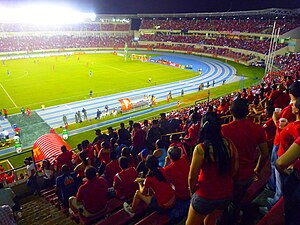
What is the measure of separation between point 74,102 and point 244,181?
83.3ft

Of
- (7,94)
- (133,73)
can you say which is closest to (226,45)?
(133,73)

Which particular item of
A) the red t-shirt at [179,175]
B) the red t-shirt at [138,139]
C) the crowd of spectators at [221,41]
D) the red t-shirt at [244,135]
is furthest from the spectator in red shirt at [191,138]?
the crowd of spectators at [221,41]

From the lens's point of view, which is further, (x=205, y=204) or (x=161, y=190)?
(x=161, y=190)

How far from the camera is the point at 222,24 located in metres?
65.4

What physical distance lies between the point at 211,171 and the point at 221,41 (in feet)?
206

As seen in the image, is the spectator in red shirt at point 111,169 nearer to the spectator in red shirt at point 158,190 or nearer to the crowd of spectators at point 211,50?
the spectator in red shirt at point 158,190

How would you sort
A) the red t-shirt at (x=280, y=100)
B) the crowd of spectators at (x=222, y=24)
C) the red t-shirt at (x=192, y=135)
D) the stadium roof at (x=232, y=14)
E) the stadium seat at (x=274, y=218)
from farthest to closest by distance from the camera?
the crowd of spectators at (x=222, y=24) < the stadium roof at (x=232, y=14) < the red t-shirt at (x=280, y=100) < the red t-shirt at (x=192, y=135) < the stadium seat at (x=274, y=218)

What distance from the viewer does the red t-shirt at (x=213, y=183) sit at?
9.23ft

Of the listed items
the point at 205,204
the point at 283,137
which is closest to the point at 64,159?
the point at 205,204

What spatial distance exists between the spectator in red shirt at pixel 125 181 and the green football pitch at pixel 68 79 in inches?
899

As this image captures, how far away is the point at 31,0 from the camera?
72.5 m

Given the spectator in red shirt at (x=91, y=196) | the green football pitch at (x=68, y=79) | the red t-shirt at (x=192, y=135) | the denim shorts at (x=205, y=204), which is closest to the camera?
the denim shorts at (x=205, y=204)

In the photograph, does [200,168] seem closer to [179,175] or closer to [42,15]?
[179,175]

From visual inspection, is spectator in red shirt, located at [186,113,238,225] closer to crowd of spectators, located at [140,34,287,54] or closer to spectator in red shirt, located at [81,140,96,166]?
spectator in red shirt, located at [81,140,96,166]
